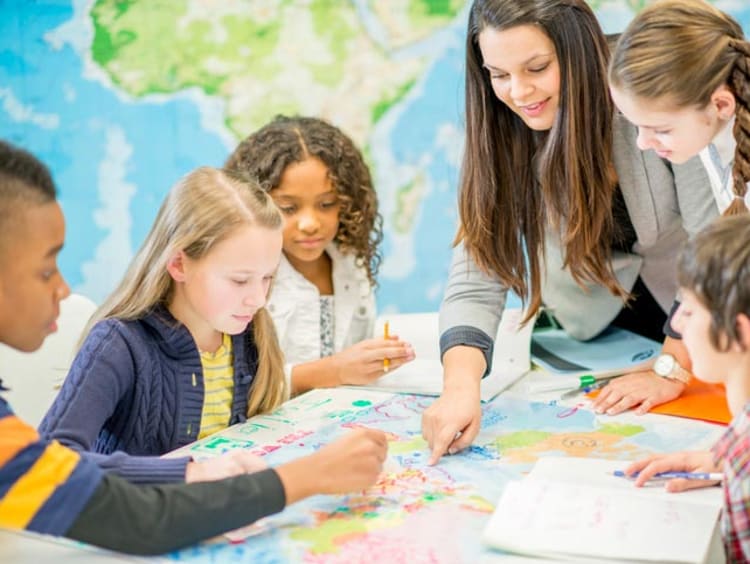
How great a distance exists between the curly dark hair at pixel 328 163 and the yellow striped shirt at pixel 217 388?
50 centimetres

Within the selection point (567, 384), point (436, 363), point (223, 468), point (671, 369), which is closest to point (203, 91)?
A: point (436, 363)

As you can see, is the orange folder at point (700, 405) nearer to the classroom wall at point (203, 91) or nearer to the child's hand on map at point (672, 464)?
the child's hand on map at point (672, 464)

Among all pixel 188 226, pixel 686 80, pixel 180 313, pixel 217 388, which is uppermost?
pixel 686 80

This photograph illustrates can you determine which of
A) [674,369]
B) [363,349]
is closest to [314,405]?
[363,349]

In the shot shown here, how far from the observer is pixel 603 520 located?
1.00m

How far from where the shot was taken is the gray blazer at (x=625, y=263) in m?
1.54

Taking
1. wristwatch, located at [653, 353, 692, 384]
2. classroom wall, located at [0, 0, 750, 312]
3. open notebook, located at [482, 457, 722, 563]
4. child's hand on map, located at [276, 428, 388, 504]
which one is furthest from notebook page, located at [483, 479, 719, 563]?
A: classroom wall, located at [0, 0, 750, 312]

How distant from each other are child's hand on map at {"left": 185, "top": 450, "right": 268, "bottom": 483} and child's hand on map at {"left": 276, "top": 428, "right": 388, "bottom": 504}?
0.06m

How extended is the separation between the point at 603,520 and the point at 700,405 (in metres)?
0.55

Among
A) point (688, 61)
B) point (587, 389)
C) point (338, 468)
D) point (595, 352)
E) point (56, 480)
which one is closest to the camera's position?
point (56, 480)

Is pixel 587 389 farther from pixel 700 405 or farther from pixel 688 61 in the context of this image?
pixel 688 61

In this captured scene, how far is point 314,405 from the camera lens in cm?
154

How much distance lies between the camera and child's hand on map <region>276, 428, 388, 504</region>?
1029 mm

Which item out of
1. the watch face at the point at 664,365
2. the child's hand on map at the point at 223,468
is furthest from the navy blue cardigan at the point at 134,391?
the watch face at the point at 664,365
